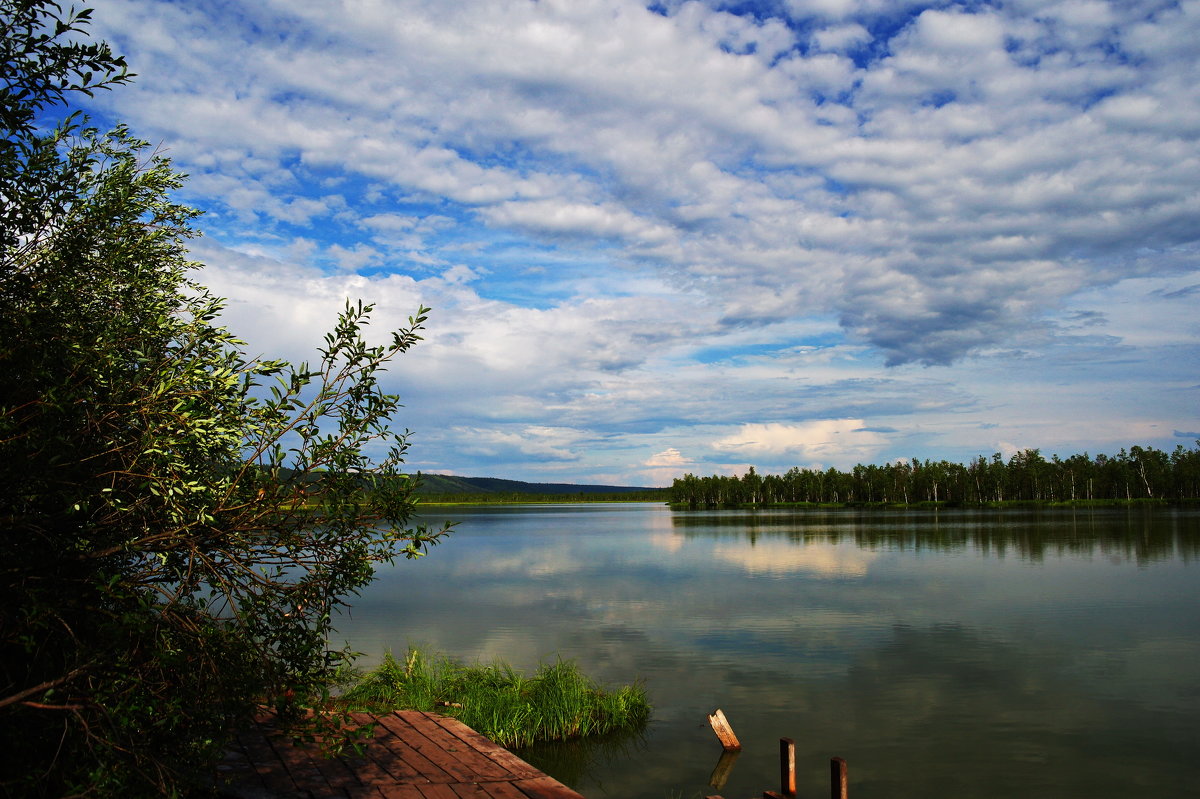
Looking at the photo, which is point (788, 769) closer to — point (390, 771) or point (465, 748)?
point (465, 748)

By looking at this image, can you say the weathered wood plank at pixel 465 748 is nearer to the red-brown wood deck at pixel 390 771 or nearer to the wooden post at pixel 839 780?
the red-brown wood deck at pixel 390 771

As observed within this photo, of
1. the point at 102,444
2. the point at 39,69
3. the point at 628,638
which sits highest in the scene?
the point at 39,69

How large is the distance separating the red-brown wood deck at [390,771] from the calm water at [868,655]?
4.02m

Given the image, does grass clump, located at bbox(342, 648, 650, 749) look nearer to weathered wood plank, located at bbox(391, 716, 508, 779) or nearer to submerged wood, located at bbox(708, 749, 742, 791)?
weathered wood plank, located at bbox(391, 716, 508, 779)

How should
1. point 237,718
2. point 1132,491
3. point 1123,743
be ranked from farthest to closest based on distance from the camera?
point 1132,491 < point 1123,743 < point 237,718

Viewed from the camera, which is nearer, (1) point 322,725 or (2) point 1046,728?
(1) point 322,725

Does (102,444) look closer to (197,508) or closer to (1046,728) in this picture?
(197,508)

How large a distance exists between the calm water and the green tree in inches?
405

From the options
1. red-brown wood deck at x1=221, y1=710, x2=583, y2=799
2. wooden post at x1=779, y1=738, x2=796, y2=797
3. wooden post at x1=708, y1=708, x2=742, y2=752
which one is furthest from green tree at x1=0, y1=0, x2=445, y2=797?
wooden post at x1=708, y1=708, x2=742, y2=752

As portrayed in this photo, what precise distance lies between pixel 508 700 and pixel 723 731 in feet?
17.3

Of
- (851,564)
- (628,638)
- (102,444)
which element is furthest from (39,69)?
(851,564)

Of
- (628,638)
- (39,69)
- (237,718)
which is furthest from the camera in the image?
(628,638)

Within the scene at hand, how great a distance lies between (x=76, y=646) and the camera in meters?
6.23

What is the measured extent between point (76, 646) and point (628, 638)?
26229 millimetres
